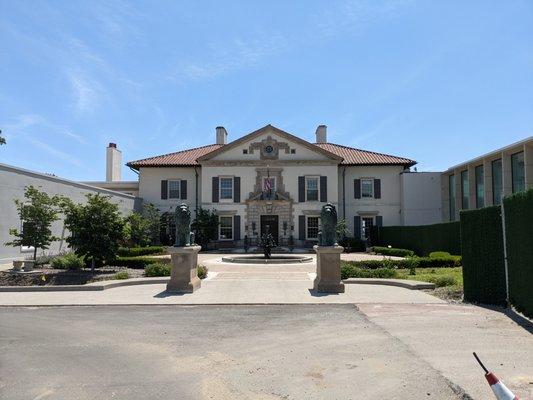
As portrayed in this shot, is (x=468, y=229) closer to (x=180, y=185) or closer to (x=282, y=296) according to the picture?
(x=282, y=296)

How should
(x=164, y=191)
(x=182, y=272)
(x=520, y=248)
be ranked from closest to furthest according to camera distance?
(x=520, y=248) < (x=182, y=272) < (x=164, y=191)

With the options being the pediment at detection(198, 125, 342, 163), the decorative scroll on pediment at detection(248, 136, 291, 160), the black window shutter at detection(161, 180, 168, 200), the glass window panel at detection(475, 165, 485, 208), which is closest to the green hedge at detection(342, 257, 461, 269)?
the glass window panel at detection(475, 165, 485, 208)

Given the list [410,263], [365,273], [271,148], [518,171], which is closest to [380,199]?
[271,148]

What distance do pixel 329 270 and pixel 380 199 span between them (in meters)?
27.2

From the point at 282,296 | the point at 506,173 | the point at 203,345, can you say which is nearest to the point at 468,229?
the point at 282,296

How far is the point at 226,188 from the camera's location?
38.8 metres

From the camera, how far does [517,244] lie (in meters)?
9.29

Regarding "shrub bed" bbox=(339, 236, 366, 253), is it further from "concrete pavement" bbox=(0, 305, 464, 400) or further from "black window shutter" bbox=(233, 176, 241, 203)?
"concrete pavement" bbox=(0, 305, 464, 400)

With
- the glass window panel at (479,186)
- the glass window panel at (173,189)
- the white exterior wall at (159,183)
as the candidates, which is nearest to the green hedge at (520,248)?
the glass window panel at (479,186)

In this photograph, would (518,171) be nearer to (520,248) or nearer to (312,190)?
(312,190)

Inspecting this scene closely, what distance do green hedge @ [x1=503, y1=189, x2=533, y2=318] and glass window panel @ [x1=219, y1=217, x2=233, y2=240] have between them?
29222 millimetres

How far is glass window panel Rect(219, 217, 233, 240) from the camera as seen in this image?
125 feet

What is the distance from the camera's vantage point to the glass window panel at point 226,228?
125 ft

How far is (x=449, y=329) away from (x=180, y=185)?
1337 inches
